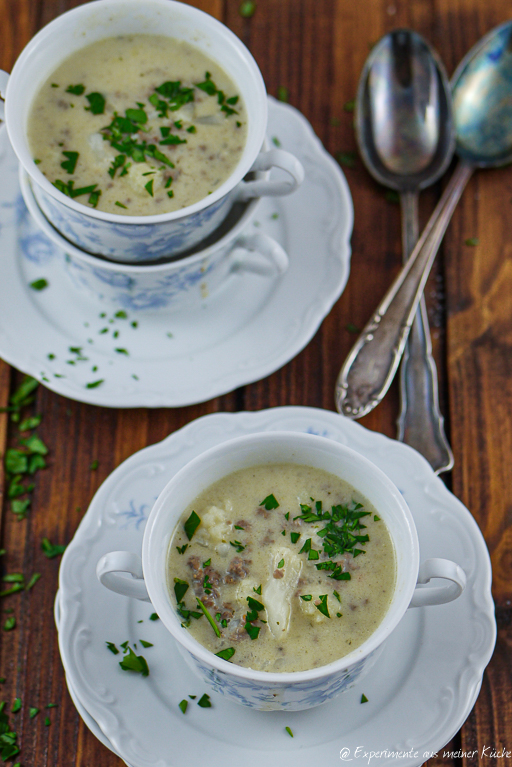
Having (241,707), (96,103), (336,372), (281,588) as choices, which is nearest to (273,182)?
(96,103)

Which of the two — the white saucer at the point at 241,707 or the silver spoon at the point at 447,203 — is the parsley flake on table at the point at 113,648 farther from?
the silver spoon at the point at 447,203

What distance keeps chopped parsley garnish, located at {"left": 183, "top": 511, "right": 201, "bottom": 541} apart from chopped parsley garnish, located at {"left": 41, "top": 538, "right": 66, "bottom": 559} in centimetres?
61

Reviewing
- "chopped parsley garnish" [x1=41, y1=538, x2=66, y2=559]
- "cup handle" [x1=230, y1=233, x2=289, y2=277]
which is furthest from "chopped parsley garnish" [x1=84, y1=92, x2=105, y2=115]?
"chopped parsley garnish" [x1=41, y1=538, x2=66, y2=559]

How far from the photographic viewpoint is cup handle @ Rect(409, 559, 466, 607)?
1515 mm

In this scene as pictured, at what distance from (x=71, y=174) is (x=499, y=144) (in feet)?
4.64

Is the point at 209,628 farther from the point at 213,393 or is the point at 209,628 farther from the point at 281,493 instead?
the point at 213,393

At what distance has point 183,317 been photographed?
7.14 ft

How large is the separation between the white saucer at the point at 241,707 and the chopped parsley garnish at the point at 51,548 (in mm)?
325

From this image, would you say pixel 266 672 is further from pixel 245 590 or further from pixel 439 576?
pixel 439 576

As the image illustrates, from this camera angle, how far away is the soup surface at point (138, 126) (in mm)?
1911

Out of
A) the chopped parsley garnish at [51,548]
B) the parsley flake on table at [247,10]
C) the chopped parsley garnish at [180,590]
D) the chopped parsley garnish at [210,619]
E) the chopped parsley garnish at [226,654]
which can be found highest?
the parsley flake on table at [247,10]

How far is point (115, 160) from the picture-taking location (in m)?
1.92

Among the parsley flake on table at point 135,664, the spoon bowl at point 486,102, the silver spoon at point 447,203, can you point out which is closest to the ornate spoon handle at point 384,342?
the silver spoon at point 447,203

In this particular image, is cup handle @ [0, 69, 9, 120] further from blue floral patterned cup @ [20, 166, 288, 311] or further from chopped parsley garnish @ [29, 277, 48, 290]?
chopped parsley garnish @ [29, 277, 48, 290]
